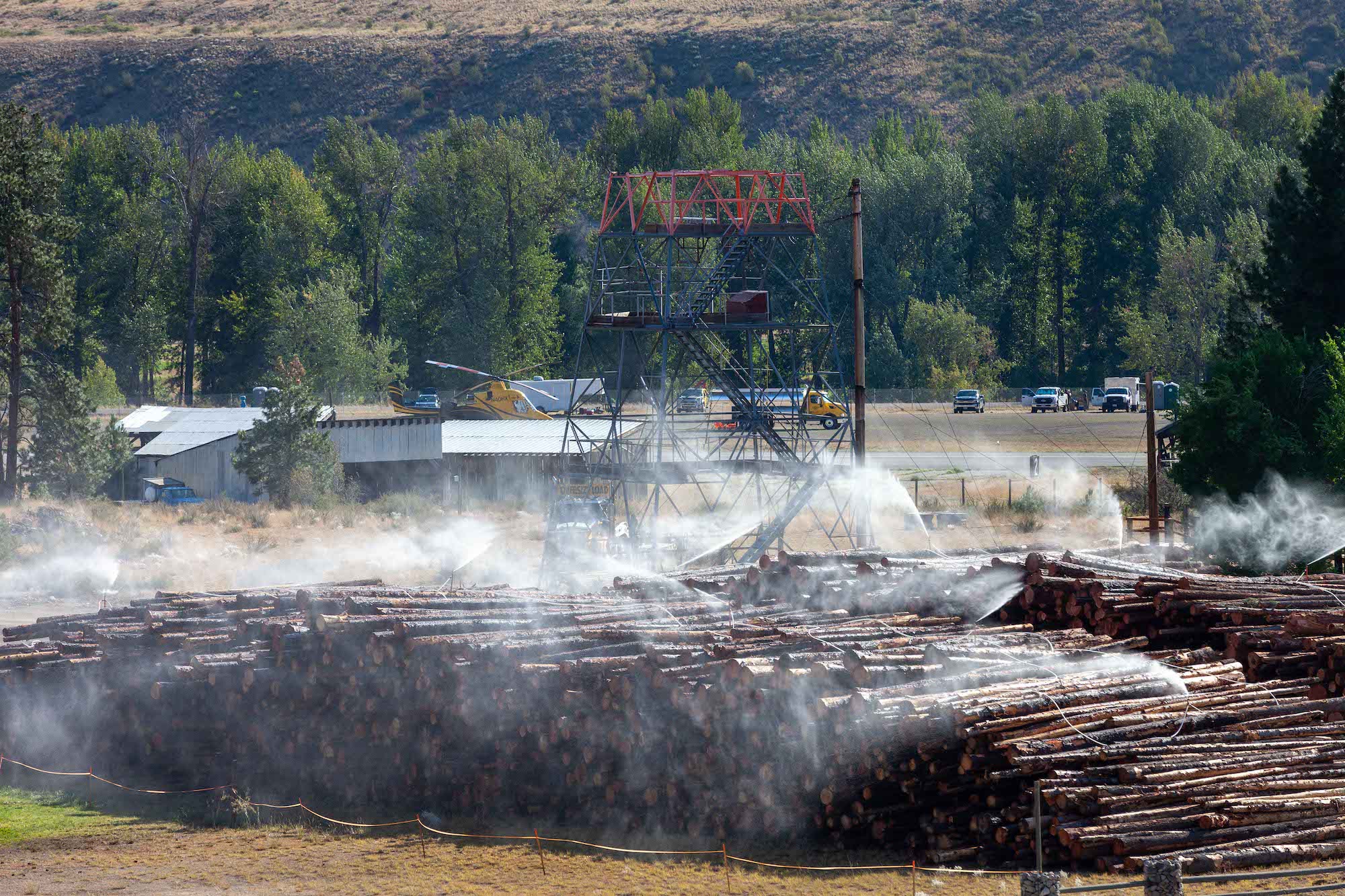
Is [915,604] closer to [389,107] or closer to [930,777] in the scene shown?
[930,777]

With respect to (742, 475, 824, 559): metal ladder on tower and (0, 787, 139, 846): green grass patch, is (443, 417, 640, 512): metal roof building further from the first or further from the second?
(0, 787, 139, 846): green grass patch

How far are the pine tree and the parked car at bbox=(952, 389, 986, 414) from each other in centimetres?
3961

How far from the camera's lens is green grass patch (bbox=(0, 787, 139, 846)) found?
17.7m

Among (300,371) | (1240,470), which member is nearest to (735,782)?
(1240,470)

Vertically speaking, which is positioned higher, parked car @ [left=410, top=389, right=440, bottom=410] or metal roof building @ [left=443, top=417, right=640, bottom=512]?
parked car @ [left=410, top=389, right=440, bottom=410]

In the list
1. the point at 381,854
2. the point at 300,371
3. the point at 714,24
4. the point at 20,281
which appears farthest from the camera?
the point at 714,24

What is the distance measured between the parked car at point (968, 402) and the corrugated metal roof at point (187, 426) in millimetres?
34417

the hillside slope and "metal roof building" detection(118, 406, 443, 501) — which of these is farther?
the hillside slope

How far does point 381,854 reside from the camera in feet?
53.2

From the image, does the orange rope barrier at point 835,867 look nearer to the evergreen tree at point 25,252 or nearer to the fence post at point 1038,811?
the fence post at point 1038,811

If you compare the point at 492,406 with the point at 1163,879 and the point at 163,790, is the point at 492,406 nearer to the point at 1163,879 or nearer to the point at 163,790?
the point at 163,790

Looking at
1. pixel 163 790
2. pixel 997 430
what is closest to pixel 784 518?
pixel 163 790

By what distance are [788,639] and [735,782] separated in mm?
1925

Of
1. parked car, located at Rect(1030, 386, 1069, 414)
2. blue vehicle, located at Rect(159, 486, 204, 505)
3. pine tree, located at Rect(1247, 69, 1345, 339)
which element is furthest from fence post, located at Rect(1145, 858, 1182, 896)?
parked car, located at Rect(1030, 386, 1069, 414)
